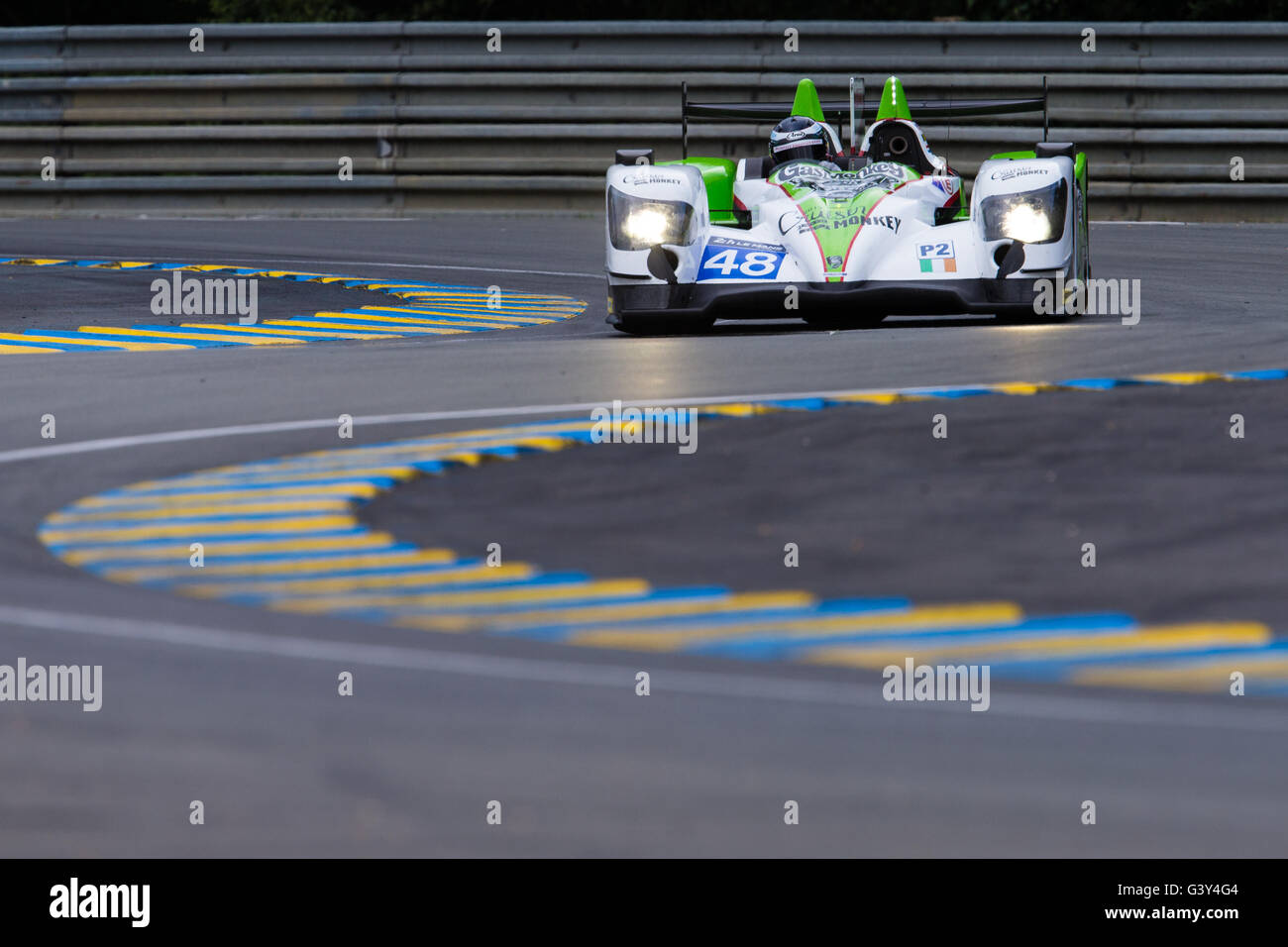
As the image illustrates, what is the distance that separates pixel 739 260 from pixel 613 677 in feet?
22.4

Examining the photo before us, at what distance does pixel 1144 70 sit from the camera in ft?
61.6

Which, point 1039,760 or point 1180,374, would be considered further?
point 1180,374

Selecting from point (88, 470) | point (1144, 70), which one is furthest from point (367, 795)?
point (1144, 70)

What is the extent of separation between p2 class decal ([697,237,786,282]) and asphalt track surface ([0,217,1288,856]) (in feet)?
3.32

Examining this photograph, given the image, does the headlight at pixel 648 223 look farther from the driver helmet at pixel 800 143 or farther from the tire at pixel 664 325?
the driver helmet at pixel 800 143

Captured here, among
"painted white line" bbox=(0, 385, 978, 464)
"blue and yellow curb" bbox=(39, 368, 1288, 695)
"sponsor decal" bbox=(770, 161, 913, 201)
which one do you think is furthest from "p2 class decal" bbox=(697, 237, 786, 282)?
"blue and yellow curb" bbox=(39, 368, 1288, 695)

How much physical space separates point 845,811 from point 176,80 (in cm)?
1800

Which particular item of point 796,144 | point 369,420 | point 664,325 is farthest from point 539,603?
point 796,144

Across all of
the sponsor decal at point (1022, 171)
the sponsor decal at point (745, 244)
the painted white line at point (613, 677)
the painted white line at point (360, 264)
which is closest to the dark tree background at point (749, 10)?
the painted white line at point (360, 264)

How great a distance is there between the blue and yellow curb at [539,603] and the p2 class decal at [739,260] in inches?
177

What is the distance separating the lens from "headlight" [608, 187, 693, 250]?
10.8 metres

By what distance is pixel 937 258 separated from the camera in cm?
1077
